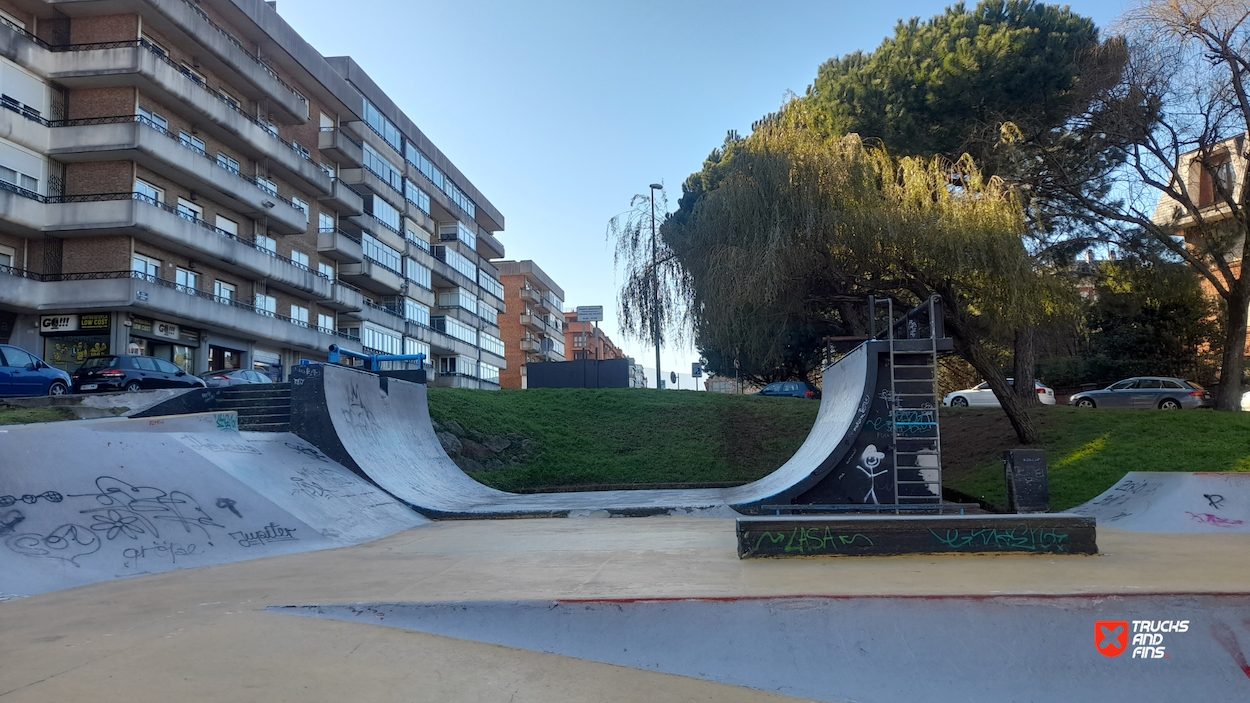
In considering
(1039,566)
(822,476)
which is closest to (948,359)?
(822,476)

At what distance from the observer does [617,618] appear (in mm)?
4836

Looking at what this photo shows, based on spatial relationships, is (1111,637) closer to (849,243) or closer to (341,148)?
(849,243)

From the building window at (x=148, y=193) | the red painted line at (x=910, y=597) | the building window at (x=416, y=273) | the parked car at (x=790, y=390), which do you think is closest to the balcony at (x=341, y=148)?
the building window at (x=416, y=273)

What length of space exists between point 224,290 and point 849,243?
29015 mm

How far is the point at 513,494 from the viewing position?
15961 millimetres

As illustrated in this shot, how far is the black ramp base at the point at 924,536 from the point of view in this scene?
265 inches

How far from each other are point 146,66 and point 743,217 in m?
23.8

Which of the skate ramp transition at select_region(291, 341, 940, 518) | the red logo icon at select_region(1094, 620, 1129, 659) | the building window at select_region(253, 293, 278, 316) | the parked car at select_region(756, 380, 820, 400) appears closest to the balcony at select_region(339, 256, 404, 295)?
the building window at select_region(253, 293, 278, 316)

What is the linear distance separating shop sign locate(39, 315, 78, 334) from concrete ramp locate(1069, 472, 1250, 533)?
31.8 meters

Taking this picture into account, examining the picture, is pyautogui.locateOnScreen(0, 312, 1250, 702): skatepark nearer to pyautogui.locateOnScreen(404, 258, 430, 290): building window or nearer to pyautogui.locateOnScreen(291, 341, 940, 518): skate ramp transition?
pyautogui.locateOnScreen(291, 341, 940, 518): skate ramp transition

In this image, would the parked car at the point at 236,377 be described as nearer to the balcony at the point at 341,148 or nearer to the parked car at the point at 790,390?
the parked car at the point at 790,390

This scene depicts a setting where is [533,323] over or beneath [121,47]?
beneath

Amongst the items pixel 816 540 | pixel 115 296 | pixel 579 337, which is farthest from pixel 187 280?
pixel 579 337

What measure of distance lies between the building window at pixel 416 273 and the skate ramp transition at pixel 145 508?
133 feet
